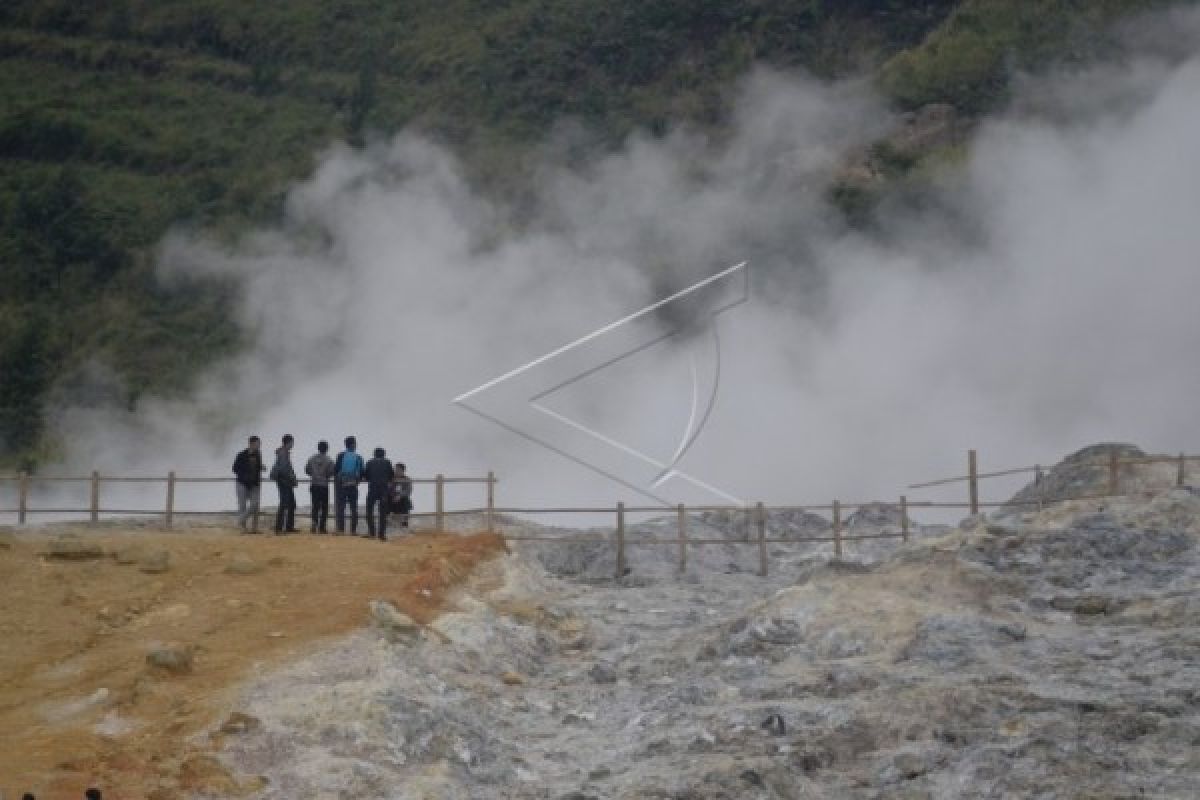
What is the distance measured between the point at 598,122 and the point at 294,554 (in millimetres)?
37199

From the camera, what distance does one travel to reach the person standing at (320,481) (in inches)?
949

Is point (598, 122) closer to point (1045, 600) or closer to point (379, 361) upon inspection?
point (379, 361)

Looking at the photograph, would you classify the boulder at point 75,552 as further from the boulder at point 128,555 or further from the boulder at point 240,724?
the boulder at point 240,724

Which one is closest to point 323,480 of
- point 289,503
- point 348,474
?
point 348,474

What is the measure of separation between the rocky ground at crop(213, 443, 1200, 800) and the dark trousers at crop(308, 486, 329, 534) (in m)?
2.74

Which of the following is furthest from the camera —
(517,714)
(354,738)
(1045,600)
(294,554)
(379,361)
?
(379,361)

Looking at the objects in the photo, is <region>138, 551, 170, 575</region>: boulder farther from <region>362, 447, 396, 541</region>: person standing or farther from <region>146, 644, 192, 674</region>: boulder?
<region>146, 644, 192, 674</region>: boulder

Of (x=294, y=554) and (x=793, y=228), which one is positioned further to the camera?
(x=793, y=228)

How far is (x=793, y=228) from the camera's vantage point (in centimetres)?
5294

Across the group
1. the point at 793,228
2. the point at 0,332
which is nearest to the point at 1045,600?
the point at 793,228

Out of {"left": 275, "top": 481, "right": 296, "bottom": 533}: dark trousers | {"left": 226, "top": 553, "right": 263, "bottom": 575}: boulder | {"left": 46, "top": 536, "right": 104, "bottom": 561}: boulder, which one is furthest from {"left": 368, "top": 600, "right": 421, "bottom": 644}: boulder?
{"left": 275, "top": 481, "right": 296, "bottom": 533}: dark trousers

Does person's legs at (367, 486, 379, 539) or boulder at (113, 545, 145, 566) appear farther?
person's legs at (367, 486, 379, 539)

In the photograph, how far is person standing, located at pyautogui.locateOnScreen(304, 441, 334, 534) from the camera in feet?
79.0

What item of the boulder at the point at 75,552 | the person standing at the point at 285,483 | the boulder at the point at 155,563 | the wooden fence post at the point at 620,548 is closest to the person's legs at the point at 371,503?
the person standing at the point at 285,483
